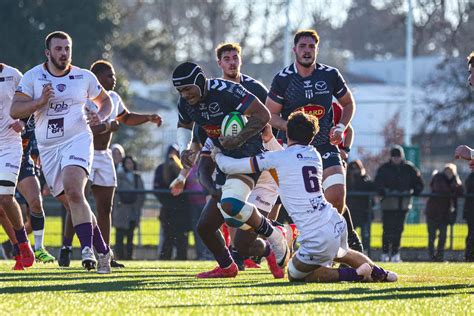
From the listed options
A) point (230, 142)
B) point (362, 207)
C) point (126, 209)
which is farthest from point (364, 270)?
point (126, 209)

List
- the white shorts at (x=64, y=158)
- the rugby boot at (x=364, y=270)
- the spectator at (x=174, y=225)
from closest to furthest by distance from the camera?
1. the rugby boot at (x=364, y=270)
2. the white shorts at (x=64, y=158)
3. the spectator at (x=174, y=225)

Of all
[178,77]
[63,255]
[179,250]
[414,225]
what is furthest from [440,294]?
[414,225]

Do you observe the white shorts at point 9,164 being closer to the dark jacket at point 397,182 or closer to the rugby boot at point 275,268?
the rugby boot at point 275,268

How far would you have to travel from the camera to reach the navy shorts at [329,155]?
466 inches

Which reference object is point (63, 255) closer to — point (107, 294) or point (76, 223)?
point (76, 223)

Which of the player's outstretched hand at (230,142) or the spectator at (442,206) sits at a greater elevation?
the player's outstretched hand at (230,142)

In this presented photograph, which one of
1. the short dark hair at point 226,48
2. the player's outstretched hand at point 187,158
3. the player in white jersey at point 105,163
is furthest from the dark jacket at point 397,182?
the player's outstretched hand at point 187,158

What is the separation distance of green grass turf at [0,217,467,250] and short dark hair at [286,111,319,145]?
1006 centimetres

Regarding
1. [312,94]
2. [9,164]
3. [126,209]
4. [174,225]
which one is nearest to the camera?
[312,94]

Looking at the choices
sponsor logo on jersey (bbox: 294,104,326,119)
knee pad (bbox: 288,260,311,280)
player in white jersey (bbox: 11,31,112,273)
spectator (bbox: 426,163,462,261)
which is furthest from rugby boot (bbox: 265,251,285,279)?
spectator (bbox: 426,163,462,261)

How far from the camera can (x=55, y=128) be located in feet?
37.4

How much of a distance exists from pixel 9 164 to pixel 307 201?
3.89 meters

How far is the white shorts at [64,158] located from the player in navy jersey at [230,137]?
1058 mm

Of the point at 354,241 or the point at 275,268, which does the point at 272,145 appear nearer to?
the point at 275,268
